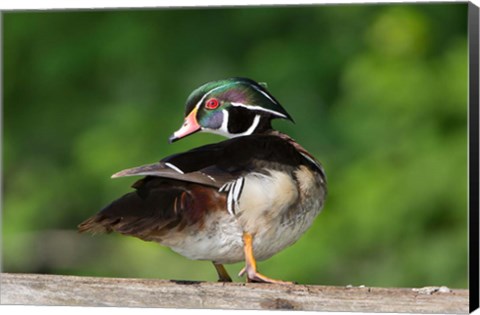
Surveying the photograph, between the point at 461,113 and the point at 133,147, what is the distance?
48.3 inches

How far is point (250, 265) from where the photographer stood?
172 inches

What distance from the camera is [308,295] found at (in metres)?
4.24

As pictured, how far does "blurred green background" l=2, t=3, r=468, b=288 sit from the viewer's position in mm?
4895

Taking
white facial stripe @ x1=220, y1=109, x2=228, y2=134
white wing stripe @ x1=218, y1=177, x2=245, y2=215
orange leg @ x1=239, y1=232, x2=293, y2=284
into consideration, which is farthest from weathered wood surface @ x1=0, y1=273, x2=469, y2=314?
white facial stripe @ x1=220, y1=109, x2=228, y2=134

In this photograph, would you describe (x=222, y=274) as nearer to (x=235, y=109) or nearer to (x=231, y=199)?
(x=231, y=199)

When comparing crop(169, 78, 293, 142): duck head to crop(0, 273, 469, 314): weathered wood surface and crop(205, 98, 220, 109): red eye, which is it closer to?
crop(205, 98, 220, 109): red eye

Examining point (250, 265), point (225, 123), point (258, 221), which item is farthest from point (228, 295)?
point (225, 123)

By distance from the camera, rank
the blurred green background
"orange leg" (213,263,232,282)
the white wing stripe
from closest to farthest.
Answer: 1. the white wing stripe
2. "orange leg" (213,263,232,282)
3. the blurred green background

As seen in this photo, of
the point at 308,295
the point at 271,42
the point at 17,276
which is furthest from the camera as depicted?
the point at 271,42

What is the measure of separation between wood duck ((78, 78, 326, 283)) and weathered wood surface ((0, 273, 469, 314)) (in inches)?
4.1

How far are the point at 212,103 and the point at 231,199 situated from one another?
0.35 meters

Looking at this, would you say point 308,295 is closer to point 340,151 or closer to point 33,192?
point 340,151

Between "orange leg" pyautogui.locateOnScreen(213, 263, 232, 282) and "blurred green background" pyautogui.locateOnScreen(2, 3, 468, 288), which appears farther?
"blurred green background" pyautogui.locateOnScreen(2, 3, 468, 288)

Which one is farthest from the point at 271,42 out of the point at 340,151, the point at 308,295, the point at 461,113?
the point at 308,295
